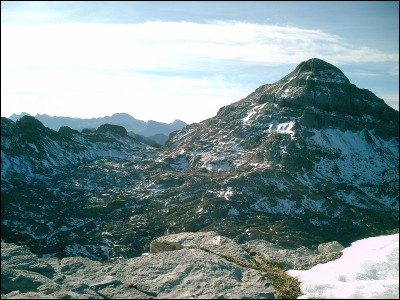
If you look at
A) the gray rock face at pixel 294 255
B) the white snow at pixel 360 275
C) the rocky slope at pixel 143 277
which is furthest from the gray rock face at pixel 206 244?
the white snow at pixel 360 275

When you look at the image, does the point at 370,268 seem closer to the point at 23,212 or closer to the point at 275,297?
the point at 275,297

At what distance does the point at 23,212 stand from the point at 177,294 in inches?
7313

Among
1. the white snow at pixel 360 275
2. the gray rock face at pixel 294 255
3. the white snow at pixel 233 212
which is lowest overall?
the white snow at pixel 233 212

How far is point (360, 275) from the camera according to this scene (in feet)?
58.6

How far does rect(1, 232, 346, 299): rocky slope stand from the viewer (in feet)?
56.3

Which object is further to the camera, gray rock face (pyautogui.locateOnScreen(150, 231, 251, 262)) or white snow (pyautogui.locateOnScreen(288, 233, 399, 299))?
gray rock face (pyautogui.locateOnScreen(150, 231, 251, 262))

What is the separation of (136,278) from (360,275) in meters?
10.8

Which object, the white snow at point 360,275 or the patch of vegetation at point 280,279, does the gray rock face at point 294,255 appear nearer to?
the patch of vegetation at point 280,279

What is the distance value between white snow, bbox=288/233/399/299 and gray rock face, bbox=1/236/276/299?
2236 mm

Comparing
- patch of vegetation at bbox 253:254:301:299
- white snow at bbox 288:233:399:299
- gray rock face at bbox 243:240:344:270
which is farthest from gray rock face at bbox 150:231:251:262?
white snow at bbox 288:233:399:299

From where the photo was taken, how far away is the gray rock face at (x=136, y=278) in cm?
1714

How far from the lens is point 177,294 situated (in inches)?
682

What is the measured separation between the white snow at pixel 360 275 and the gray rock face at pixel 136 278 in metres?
2.24

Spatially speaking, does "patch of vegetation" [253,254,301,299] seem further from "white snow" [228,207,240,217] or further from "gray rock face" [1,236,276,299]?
"white snow" [228,207,240,217]
